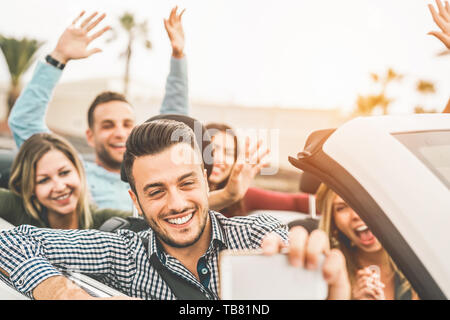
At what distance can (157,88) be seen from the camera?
1958 millimetres

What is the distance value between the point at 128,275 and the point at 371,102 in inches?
38.7

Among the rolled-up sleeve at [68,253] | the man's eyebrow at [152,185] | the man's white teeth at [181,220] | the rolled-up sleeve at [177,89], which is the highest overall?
the rolled-up sleeve at [177,89]

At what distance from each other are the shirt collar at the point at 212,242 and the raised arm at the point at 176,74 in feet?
1.97

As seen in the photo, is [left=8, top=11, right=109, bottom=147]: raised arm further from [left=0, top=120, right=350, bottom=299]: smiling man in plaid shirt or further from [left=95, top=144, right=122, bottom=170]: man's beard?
[left=0, top=120, right=350, bottom=299]: smiling man in plaid shirt

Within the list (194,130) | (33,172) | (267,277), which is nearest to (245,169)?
(194,130)

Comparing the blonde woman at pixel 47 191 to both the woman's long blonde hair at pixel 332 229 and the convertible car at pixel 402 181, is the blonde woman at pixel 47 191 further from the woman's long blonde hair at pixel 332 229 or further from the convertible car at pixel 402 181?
the convertible car at pixel 402 181

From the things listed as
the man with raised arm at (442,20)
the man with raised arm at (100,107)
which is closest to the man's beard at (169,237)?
the man with raised arm at (100,107)

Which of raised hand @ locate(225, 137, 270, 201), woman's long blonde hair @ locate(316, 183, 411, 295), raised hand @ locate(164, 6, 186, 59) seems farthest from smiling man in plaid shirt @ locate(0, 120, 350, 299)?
raised hand @ locate(164, 6, 186, 59)

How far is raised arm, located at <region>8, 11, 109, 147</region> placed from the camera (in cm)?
179

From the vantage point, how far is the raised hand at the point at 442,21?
1.66m

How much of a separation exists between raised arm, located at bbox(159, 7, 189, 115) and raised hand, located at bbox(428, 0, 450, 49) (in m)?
0.90

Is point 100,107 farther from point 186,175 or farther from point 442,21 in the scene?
point 442,21
